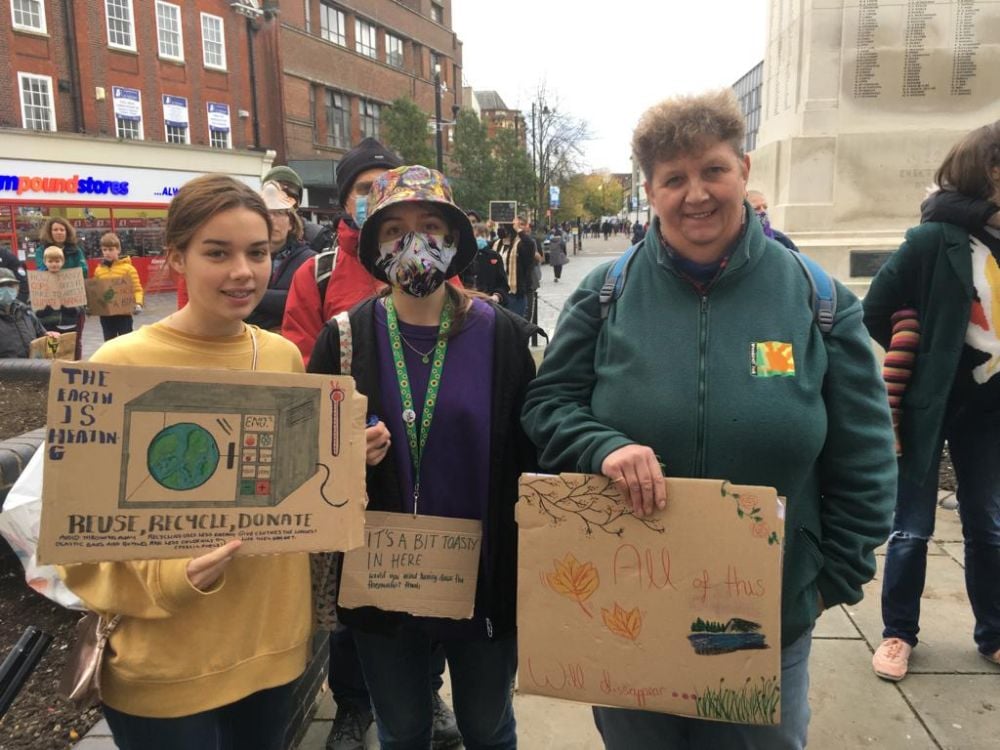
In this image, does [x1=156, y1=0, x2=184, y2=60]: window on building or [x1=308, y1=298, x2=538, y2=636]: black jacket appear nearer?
[x1=308, y1=298, x2=538, y2=636]: black jacket

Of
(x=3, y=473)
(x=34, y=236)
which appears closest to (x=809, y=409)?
(x=3, y=473)

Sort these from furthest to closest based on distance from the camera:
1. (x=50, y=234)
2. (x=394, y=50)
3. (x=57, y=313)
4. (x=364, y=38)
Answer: (x=394, y=50) < (x=364, y=38) < (x=50, y=234) < (x=57, y=313)

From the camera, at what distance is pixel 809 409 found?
1.69m

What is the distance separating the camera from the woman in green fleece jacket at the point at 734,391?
1.69 metres

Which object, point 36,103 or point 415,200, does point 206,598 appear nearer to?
point 415,200

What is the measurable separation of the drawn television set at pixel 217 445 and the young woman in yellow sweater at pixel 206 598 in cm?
15

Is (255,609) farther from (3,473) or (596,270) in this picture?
(3,473)

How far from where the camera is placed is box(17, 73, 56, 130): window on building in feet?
75.3

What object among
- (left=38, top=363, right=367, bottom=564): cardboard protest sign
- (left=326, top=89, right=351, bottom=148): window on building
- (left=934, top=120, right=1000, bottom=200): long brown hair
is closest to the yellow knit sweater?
(left=38, top=363, right=367, bottom=564): cardboard protest sign

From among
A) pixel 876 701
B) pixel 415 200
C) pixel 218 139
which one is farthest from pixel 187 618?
pixel 218 139

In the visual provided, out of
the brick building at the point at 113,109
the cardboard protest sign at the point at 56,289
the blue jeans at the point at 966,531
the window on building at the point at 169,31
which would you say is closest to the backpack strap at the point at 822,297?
the blue jeans at the point at 966,531

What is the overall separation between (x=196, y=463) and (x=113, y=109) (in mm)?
28696

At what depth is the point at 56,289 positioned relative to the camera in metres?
8.15

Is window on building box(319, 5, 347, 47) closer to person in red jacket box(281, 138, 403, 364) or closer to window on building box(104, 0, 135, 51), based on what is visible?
window on building box(104, 0, 135, 51)
